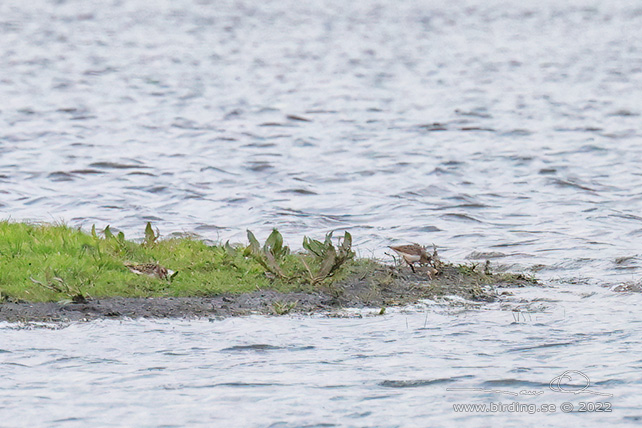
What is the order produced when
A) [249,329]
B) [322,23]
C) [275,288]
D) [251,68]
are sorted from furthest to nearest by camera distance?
[322,23]
[251,68]
[275,288]
[249,329]

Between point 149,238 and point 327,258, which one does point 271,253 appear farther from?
point 149,238

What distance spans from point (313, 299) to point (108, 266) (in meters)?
2.19

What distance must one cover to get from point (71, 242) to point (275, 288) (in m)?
2.37

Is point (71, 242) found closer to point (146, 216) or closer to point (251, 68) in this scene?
point (146, 216)

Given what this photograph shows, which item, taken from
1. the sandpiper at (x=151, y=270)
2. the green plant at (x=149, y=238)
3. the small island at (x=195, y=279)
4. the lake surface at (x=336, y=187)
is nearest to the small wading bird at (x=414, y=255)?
the small island at (x=195, y=279)

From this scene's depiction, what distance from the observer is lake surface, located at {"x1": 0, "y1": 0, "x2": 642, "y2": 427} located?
774cm

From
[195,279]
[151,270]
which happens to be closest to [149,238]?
[151,270]

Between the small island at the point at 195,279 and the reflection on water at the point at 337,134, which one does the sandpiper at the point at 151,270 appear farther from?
the reflection on water at the point at 337,134

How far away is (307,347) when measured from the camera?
882 centimetres

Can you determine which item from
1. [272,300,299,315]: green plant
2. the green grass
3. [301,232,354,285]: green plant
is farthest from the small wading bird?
[272,300,299,315]: green plant

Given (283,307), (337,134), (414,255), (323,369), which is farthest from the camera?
(337,134)

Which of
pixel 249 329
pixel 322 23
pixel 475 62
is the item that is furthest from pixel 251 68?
pixel 249 329

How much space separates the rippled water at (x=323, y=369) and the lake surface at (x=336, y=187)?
1.1 inches

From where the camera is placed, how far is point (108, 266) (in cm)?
1116
